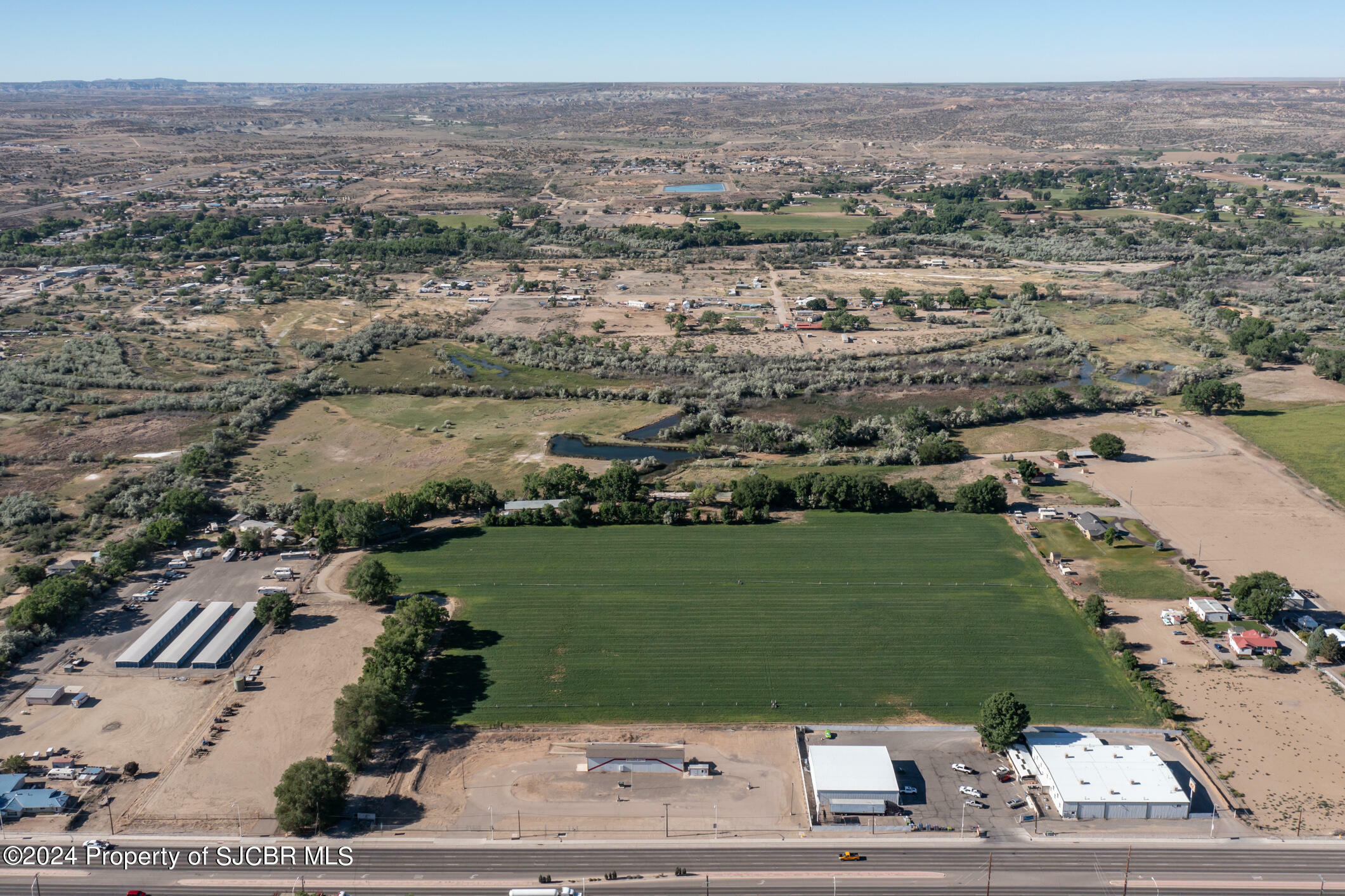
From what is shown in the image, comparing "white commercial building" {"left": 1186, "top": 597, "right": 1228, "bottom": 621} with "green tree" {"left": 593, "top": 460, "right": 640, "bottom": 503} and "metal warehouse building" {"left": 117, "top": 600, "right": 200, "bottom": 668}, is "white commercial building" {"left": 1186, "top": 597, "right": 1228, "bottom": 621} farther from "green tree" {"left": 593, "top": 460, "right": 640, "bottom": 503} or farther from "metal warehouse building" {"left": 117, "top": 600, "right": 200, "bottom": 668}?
"metal warehouse building" {"left": 117, "top": 600, "right": 200, "bottom": 668}

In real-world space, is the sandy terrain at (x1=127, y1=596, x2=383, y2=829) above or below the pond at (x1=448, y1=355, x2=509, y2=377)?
below

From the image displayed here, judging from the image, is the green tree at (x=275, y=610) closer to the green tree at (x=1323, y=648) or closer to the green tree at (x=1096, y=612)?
the green tree at (x=1096, y=612)

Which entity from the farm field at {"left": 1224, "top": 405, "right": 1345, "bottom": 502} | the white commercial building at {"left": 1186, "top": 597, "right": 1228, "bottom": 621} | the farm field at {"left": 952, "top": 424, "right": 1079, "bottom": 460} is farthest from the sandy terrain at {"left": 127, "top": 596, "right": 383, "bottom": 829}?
the farm field at {"left": 1224, "top": 405, "right": 1345, "bottom": 502}

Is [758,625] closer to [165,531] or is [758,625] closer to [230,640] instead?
[230,640]

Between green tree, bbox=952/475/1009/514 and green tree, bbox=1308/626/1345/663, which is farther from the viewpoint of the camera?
green tree, bbox=952/475/1009/514

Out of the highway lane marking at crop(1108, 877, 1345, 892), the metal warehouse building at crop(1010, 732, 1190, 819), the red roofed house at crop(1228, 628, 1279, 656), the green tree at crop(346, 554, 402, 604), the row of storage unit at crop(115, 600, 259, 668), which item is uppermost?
the green tree at crop(346, 554, 402, 604)

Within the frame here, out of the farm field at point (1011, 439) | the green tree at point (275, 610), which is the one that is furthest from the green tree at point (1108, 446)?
the green tree at point (275, 610)

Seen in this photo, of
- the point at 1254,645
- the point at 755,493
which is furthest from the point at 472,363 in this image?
the point at 1254,645
